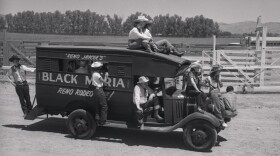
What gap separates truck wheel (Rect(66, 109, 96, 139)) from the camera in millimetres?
8737

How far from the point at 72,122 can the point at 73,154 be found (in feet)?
4.08

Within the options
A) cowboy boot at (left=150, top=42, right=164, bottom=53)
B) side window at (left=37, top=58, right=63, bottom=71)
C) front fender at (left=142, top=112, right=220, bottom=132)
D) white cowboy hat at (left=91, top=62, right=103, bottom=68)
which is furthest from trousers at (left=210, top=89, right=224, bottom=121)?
side window at (left=37, top=58, right=63, bottom=71)

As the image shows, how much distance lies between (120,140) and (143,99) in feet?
4.25

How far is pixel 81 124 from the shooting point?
28.9ft

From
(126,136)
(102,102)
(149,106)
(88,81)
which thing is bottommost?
(126,136)

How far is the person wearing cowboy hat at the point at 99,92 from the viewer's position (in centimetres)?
847

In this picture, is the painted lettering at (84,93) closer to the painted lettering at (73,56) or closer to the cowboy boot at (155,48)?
the painted lettering at (73,56)

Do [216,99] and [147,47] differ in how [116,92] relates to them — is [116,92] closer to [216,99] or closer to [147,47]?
[147,47]

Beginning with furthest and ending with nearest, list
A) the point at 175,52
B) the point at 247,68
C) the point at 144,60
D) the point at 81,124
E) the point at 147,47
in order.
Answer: the point at 247,68, the point at 175,52, the point at 81,124, the point at 147,47, the point at 144,60

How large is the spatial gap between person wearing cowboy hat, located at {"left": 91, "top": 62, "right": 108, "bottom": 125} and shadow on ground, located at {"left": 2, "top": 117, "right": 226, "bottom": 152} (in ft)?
2.36

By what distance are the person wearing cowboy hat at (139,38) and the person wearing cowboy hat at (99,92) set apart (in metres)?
0.92

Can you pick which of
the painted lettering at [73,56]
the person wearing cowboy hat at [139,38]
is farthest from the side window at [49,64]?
the person wearing cowboy hat at [139,38]

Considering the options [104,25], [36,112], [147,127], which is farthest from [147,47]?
[104,25]

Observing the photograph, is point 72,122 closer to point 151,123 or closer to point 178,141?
point 151,123
